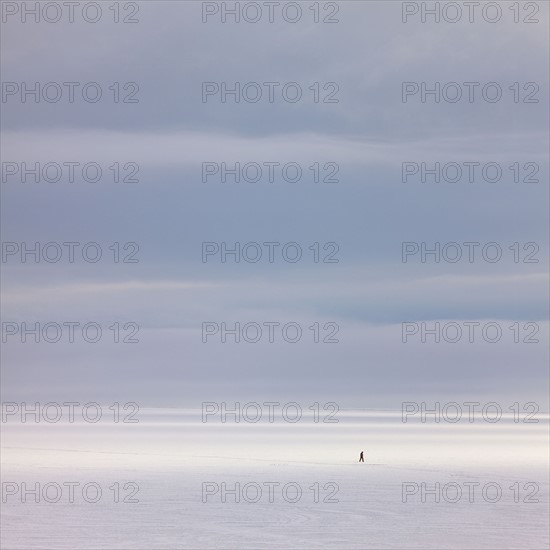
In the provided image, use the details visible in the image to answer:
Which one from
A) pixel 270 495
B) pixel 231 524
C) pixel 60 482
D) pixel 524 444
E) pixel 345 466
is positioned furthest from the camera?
pixel 524 444

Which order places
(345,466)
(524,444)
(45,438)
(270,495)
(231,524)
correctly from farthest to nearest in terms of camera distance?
(45,438) < (524,444) < (345,466) < (270,495) < (231,524)

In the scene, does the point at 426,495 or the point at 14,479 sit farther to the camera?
the point at 14,479

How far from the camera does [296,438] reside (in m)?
111

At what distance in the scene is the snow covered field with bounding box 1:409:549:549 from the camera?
42000mm

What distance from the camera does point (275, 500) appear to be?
51.8 metres

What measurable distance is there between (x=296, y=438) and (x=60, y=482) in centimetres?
5352

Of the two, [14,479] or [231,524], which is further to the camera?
[14,479]

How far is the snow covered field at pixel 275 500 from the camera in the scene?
42.0 meters

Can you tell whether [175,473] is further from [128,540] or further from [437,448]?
[437,448]

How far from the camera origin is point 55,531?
43.1m

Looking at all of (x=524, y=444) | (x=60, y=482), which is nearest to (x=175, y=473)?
(x=60, y=482)

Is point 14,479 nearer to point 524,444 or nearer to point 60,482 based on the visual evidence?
point 60,482

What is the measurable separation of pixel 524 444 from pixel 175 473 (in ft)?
140

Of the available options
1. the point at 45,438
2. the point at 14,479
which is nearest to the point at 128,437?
the point at 45,438
